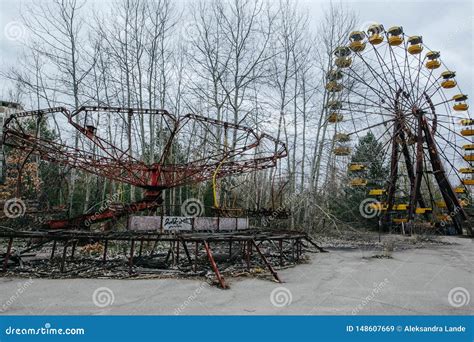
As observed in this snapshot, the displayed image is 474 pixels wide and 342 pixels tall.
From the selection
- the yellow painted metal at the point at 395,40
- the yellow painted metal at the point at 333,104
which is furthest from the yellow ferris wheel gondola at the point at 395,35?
the yellow painted metal at the point at 333,104

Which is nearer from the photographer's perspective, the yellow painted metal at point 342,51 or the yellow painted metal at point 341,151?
the yellow painted metal at point 342,51

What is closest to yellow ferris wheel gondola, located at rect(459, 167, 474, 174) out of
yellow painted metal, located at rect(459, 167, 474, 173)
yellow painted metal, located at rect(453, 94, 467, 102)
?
yellow painted metal, located at rect(459, 167, 474, 173)

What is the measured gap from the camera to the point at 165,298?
612cm

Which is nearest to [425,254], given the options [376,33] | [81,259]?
[81,259]

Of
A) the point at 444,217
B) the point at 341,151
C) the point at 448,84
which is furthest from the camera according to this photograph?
the point at 341,151

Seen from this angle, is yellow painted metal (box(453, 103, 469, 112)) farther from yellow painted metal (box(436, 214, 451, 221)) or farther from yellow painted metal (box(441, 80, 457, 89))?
yellow painted metal (box(436, 214, 451, 221))

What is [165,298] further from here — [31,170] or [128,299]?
[31,170]

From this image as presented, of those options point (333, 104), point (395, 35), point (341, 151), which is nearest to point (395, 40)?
point (395, 35)

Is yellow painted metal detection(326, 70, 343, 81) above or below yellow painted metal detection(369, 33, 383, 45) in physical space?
below

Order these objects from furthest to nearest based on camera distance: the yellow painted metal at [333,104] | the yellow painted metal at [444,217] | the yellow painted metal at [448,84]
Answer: the yellow painted metal at [333,104]
the yellow painted metal at [448,84]
the yellow painted metal at [444,217]

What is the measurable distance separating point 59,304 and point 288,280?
4692mm

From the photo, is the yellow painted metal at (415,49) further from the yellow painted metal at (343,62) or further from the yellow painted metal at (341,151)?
the yellow painted metal at (341,151)

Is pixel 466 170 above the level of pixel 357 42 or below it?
below

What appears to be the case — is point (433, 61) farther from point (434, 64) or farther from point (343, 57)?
point (343, 57)
